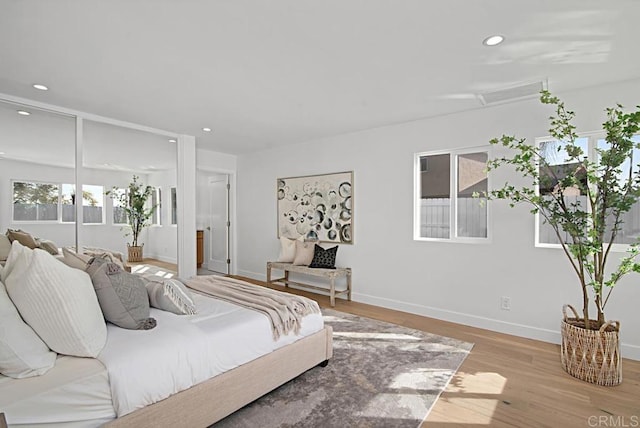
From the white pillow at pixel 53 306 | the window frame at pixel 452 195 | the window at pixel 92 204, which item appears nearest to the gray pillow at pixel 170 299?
the white pillow at pixel 53 306

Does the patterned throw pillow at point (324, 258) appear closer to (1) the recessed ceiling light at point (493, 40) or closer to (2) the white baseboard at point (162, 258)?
(2) the white baseboard at point (162, 258)

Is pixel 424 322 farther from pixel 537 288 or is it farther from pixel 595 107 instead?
pixel 595 107

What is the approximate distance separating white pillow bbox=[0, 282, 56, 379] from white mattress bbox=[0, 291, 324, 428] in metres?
0.04

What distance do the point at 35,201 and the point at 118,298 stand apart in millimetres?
2447

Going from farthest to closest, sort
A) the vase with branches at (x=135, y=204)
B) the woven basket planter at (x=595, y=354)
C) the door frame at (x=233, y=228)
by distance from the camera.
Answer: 1. the door frame at (x=233, y=228)
2. the vase with branches at (x=135, y=204)
3. the woven basket planter at (x=595, y=354)

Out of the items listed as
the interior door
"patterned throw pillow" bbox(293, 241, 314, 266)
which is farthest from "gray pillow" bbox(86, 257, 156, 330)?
the interior door

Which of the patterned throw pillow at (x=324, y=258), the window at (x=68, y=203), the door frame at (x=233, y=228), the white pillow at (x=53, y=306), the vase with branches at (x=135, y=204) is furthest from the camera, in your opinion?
the door frame at (x=233, y=228)

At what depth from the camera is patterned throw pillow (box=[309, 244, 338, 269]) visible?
187 inches

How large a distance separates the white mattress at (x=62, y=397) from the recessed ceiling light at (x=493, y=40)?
304cm

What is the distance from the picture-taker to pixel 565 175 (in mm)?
3029

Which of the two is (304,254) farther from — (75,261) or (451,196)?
(75,261)

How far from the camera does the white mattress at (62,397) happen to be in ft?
4.12

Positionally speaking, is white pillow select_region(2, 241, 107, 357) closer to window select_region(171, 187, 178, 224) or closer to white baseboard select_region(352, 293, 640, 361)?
window select_region(171, 187, 178, 224)

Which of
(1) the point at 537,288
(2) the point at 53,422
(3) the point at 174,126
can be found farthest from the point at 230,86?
(1) the point at 537,288
